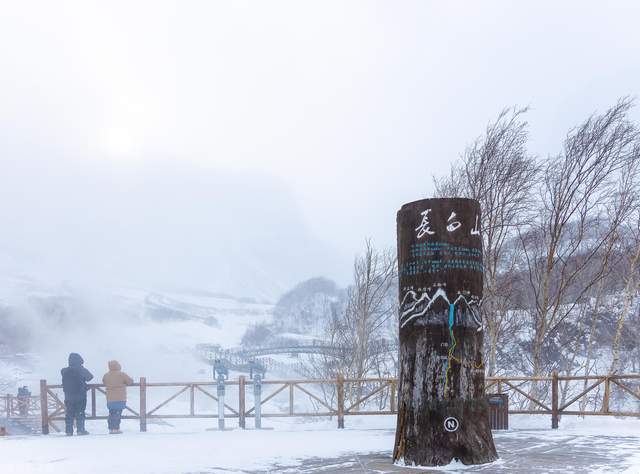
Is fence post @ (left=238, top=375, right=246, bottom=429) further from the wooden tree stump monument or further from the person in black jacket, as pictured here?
the wooden tree stump monument

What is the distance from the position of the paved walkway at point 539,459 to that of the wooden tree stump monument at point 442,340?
319 millimetres

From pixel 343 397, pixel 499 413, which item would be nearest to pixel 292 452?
pixel 499 413

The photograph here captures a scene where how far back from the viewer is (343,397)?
551 inches

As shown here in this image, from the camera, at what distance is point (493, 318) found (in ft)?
61.8

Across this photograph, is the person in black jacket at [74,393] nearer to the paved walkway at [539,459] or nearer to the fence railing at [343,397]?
the fence railing at [343,397]

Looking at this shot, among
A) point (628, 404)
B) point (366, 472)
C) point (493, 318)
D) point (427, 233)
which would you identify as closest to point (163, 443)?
point (366, 472)

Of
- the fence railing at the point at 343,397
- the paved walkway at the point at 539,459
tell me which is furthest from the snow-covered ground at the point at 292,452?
the fence railing at the point at 343,397

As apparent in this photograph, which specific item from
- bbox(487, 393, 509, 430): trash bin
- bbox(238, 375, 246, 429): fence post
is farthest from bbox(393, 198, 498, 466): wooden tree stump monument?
bbox(238, 375, 246, 429): fence post

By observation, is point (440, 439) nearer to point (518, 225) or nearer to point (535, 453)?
point (535, 453)

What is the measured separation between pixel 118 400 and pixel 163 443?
358 centimetres

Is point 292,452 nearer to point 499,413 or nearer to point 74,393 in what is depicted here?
point 499,413

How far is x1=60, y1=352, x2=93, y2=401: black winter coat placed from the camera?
1262 centimetres

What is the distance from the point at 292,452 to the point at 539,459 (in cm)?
330

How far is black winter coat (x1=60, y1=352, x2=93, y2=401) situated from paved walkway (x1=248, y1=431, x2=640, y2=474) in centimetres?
718
